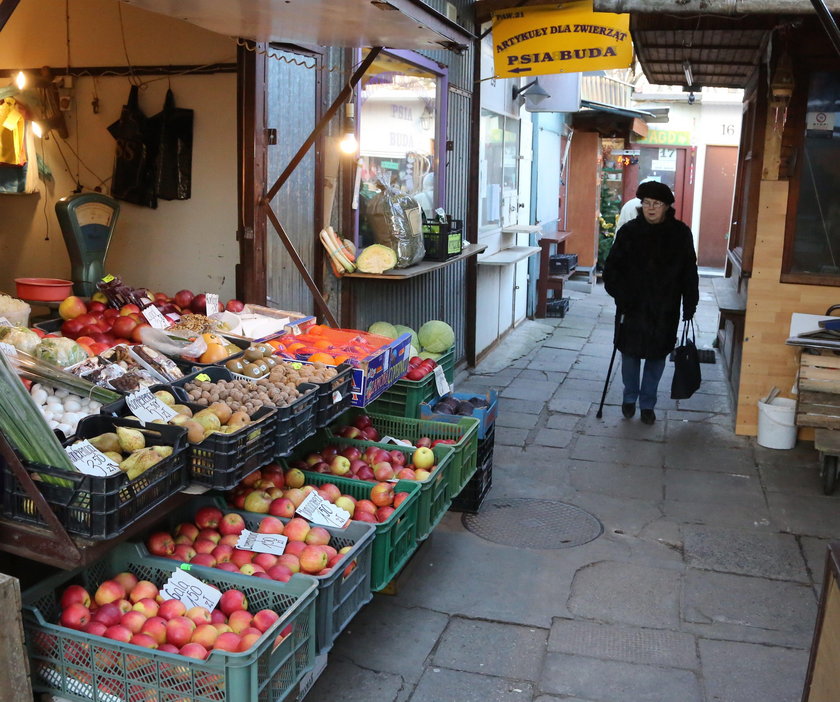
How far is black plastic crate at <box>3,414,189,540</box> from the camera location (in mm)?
2764

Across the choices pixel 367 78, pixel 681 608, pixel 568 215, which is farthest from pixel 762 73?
pixel 568 215

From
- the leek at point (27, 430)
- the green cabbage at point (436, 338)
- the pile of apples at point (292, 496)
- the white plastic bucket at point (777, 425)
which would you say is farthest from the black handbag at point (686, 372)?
the leek at point (27, 430)

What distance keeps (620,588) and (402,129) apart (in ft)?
15.0

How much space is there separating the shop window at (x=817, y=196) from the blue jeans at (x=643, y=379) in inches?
47.8

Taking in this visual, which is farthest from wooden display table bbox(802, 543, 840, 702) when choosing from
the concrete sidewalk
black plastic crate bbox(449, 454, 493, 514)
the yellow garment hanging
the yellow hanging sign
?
the yellow hanging sign

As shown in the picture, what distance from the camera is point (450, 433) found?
5.19 meters

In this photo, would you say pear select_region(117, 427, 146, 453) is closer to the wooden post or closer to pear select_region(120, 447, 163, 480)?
pear select_region(120, 447, 163, 480)

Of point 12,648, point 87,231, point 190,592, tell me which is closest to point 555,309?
point 87,231

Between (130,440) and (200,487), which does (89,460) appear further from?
(200,487)

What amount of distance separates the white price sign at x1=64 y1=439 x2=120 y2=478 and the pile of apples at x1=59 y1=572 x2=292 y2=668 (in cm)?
46

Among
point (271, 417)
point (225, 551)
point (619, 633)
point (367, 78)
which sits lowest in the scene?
point (619, 633)

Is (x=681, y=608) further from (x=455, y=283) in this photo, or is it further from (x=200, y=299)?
(x=455, y=283)

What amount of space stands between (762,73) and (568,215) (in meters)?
10.0

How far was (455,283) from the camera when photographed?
30.2 ft
